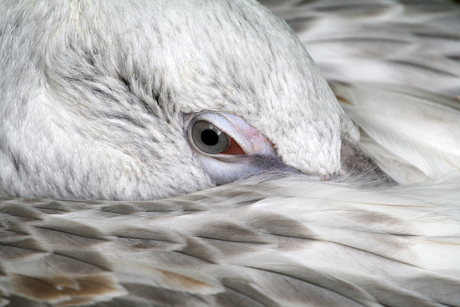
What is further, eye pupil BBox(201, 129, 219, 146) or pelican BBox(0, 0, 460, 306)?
eye pupil BBox(201, 129, 219, 146)

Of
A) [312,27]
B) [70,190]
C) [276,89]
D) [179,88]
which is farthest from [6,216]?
[312,27]

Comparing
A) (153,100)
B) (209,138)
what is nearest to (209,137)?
(209,138)

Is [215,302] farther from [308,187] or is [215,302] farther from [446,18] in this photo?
[446,18]

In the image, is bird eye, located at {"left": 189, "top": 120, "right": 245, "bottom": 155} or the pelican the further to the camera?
bird eye, located at {"left": 189, "top": 120, "right": 245, "bottom": 155}

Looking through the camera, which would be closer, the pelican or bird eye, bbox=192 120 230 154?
the pelican

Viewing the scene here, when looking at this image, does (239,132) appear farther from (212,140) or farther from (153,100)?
(153,100)

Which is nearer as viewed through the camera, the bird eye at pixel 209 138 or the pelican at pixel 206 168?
the pelican at pixel 206 168
